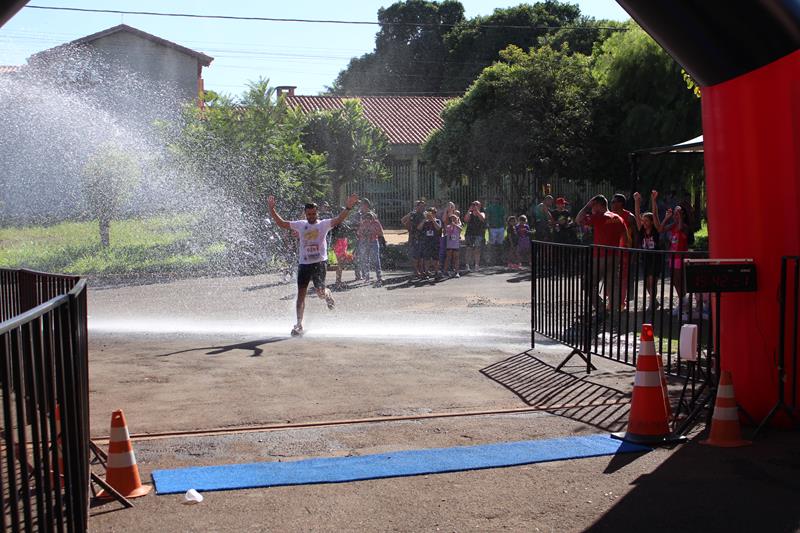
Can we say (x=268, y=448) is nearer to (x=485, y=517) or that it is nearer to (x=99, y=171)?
(x=485, y=517)

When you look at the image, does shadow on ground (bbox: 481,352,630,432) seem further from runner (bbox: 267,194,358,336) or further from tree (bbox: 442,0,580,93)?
tree (bbox: 442,0,580,93)

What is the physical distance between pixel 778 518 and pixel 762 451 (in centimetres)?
134

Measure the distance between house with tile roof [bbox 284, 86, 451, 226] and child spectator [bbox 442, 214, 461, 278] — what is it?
8376 mm

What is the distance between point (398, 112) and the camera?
46.2m

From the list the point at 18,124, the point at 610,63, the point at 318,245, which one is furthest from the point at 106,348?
the point at 610,63

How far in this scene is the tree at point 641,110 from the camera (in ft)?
83.5

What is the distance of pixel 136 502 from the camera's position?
538 cm

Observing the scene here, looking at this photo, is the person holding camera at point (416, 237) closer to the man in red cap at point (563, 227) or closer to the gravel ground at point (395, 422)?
the man in red cap at point (563, 227)

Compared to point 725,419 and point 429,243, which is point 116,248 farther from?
point 725,419

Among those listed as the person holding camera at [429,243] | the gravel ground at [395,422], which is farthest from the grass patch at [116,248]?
the gravel ground at [395,422]

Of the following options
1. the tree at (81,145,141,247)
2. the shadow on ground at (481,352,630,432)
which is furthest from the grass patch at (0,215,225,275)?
the shadow on ground at (481,352,630,432)

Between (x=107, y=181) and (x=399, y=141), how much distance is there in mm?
20365

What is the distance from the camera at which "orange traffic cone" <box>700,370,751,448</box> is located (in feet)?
21.1

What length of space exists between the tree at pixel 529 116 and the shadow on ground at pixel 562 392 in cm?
1768
